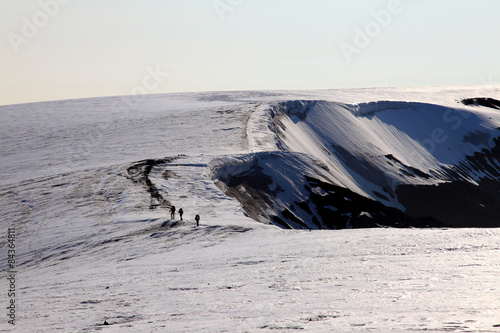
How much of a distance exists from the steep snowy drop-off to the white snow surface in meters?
2.00

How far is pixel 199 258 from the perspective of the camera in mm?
19953

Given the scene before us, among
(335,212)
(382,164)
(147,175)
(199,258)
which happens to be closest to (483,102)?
(382,164)

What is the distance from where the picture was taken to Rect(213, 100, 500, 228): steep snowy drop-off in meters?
38.2

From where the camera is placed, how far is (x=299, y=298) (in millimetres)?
13672

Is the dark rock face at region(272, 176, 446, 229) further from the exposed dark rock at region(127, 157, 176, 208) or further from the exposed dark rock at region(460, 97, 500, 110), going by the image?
the exposed dark rock at region(460, 97, 500, 110)

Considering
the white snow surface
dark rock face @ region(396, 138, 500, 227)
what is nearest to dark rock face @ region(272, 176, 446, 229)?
the white snow surface

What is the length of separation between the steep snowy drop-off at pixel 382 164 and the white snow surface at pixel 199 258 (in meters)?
2.00

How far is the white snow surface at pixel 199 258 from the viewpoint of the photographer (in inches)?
483

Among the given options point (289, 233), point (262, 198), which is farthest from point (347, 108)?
point (289, 233)

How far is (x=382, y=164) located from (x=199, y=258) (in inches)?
1742

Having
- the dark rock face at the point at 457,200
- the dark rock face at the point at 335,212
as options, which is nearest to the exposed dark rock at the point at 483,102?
the dark rock face at the point at 457,200

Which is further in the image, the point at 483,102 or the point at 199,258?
the point at 483,102

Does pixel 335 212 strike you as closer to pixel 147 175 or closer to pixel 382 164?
pixel 147 175

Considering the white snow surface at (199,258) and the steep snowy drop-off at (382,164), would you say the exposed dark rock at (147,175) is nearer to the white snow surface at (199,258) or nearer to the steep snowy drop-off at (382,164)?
the white snow surface at (199,258)
